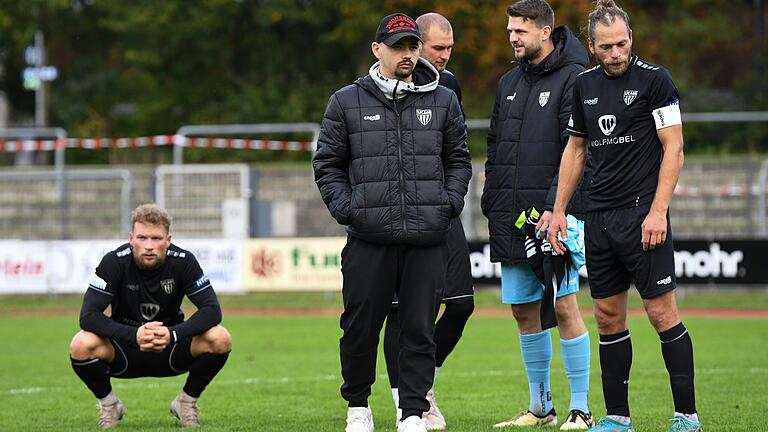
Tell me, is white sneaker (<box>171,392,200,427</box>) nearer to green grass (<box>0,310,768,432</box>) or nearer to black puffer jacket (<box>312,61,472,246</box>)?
green grass (<box>0,310,768,432</box>)

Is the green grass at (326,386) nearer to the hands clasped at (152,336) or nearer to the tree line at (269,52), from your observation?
the hands clasped at (152,336)

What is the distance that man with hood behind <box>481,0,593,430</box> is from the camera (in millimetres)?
7285

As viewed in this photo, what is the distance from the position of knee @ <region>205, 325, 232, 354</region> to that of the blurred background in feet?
35.6

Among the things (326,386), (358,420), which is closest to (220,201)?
(326,386)

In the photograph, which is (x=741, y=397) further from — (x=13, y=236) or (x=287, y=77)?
(x=287, y=77)

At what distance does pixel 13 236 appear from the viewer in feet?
76.0

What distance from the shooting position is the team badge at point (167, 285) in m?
7.77

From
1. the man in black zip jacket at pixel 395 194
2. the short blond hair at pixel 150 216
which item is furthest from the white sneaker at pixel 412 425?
the short blond hair at pixel 150 216

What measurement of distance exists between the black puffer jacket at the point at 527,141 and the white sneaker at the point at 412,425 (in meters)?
1.24

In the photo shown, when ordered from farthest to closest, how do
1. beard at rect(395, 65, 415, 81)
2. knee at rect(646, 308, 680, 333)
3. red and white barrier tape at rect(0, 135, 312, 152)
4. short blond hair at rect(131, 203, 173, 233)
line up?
red and white barrier tape at rect(0, 135, 312, 152) < short blond hair at rect(131, 203, 173, 233) < beard at rect(395, 65, 415, 81) < knee at rect(646, 308, 680, 333)

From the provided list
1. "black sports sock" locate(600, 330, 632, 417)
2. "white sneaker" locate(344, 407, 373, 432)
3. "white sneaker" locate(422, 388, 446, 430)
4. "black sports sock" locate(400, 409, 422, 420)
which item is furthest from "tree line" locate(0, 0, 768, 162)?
"black sports sock" locate(600, 330, 632, 417)

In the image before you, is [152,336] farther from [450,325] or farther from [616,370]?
[616,370]

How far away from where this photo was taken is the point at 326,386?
32.9 ft

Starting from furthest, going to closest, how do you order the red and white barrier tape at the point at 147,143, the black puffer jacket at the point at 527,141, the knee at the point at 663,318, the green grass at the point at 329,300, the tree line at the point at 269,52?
the tree line at the point at 269,52
the red and white barrier tape at the point at 147,143
the green grass at the point at 329,300
the black puffer jacket at the point at 527,141
the knee at the point at 663,318
